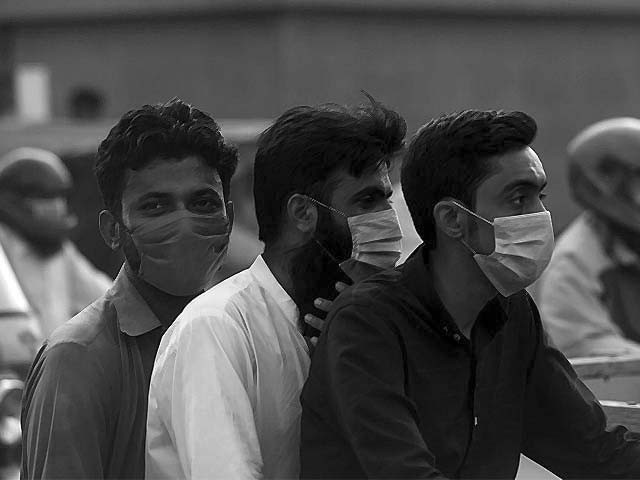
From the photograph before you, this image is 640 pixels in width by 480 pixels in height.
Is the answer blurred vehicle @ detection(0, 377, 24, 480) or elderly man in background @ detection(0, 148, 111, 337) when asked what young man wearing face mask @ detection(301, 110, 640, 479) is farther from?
elderly man in background @ detection(0, 148, 111, 337)

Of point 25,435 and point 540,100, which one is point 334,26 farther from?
point 25,435

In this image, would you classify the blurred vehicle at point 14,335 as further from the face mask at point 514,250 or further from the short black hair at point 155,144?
the face mask at point 514,250

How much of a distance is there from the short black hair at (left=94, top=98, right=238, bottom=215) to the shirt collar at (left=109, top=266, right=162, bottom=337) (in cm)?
19

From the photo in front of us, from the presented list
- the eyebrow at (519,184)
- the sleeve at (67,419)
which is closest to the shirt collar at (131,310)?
the sleeve at (67,419)

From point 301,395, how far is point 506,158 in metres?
0.66

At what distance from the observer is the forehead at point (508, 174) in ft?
11.6

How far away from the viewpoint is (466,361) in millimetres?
3527

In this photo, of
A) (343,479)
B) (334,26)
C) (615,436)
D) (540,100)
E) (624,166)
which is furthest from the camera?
(540,100)

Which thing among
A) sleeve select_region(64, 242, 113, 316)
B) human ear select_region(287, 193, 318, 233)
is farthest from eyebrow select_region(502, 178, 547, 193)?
sleeve select_region(64, 242, 113, 316)

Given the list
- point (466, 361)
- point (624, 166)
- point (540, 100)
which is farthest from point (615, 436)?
point (540, 100)

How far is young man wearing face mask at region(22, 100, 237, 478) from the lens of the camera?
375 cm

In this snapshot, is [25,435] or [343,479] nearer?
[343,479]

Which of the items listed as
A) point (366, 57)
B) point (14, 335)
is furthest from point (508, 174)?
Answer: point (366, 57)

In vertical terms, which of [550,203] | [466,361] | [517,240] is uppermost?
[517,240]
